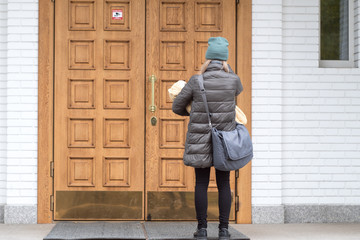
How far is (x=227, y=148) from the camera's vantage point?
5.38 meters

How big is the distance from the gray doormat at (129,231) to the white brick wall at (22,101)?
24.5 inches

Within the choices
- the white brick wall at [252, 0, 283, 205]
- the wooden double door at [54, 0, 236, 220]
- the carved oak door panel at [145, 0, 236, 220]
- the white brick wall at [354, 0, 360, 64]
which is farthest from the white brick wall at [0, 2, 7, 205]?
the white brick wall at [354, 0, 360, 64]

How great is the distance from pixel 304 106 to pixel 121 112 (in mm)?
2067

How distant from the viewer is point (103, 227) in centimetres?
644

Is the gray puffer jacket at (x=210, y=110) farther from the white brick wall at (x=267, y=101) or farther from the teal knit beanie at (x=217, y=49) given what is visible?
the white brick wall at (x=267, y=101)

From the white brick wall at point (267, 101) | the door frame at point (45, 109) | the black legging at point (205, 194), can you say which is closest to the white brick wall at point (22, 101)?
the door frame at point (45, 109)

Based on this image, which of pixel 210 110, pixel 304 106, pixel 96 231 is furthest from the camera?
pixel 304 106

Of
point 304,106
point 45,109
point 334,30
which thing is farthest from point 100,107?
point 334,30

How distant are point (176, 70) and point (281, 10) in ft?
4.45

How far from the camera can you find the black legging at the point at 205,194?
5.61 meters

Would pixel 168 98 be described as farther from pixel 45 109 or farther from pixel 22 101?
pixel 22 101

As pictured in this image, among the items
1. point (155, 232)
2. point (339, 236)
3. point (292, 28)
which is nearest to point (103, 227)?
point (155, 232)

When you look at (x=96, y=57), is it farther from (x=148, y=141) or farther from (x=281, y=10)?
(x=281, y=10)

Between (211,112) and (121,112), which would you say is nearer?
(211,112)
